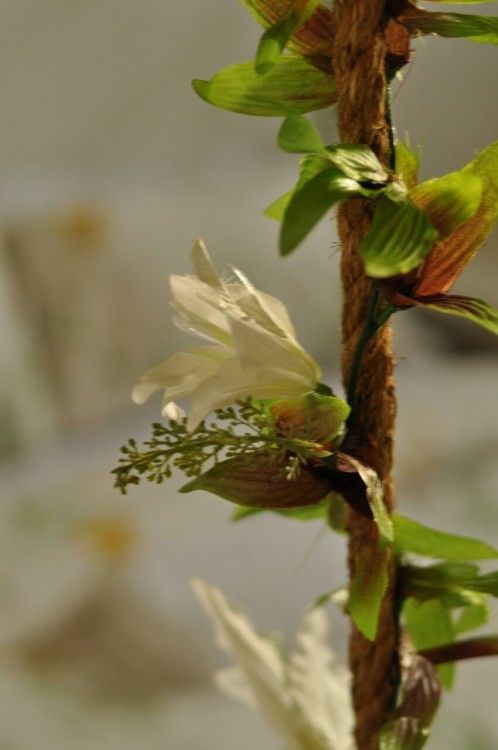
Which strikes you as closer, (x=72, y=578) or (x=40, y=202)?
(x=72, y=578)

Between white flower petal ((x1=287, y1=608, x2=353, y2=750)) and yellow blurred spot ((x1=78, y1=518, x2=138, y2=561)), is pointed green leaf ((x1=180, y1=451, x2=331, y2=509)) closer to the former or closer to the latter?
white flower petal ((x1=287, y1=608, x2=353, y2=750))

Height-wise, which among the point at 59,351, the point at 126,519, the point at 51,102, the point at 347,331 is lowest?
the point at 126,519

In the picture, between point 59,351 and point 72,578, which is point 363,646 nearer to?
point 72,578

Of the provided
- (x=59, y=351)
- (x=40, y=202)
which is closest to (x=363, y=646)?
(x=59, y=351)

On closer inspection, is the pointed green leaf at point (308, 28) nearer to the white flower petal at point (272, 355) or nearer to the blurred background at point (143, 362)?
the white flower petal at point (272, 355)

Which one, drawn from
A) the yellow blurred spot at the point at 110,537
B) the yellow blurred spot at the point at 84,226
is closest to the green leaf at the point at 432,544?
the yellow blurred spot at the point at 110,537

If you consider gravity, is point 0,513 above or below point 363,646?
below

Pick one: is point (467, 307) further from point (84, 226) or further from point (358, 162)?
point (84, 226)

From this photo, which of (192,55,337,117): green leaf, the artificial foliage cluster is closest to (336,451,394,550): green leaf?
the artificial foliage cluster
